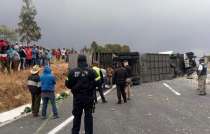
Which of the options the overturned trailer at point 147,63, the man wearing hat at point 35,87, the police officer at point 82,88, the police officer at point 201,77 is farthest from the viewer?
the overturned trailer at point 147,63

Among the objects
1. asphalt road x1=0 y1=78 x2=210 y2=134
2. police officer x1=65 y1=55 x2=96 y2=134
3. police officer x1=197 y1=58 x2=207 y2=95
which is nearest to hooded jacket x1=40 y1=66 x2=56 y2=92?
asphalt road x1=0 y1=78 x2=210 y2=134

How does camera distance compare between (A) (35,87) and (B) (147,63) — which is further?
(B) (147,63)

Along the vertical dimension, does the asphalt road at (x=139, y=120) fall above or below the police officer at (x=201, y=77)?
below

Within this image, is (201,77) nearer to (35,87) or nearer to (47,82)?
(35,87)

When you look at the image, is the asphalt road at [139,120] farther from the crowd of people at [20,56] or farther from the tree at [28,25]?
the tree at [28,25]

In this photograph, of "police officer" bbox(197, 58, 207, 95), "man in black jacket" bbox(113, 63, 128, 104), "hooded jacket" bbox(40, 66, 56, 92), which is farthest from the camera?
"police officer" bbox(197, 58, 207, 95)

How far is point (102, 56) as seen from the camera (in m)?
36.9

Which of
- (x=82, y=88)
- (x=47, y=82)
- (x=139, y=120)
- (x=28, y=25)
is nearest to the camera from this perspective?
(x=82, y=88)

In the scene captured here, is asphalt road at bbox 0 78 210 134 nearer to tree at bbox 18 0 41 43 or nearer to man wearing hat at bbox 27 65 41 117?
man wearing hat at bbox 27 65 41 117

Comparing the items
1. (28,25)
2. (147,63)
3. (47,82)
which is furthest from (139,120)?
(28,25)

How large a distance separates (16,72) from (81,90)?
725 inches

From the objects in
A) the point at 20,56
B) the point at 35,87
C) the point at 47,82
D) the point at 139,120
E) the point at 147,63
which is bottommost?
the point at 139,120

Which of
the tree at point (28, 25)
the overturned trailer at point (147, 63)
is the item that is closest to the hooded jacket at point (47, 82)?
the overturned trailer at point (147, 63)

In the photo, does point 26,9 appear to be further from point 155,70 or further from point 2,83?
point 2,83
